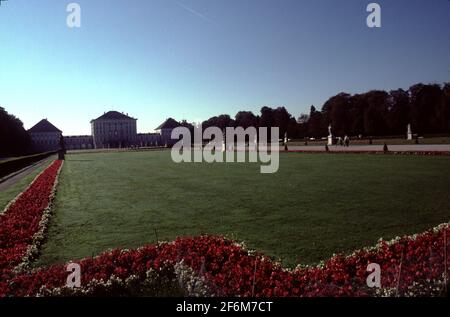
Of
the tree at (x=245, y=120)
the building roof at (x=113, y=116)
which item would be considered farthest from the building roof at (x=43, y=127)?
the tree at (x=245, y=120)

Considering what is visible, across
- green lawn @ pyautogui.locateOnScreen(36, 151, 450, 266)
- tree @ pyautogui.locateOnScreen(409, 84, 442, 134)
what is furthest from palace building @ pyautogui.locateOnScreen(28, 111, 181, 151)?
green lawn @ pyautogui.locateOnScreen(36, 151, 450, 266)

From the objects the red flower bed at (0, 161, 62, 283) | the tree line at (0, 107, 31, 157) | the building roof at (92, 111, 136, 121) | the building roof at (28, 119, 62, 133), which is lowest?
the red flower bed at (0, 161, 62, 283)

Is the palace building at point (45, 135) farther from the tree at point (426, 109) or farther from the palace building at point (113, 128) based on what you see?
the tree at point (426, 109)

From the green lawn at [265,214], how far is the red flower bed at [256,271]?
895 millimetres

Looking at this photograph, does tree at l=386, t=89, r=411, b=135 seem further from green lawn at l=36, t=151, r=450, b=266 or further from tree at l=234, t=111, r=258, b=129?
green lawn at l=36, t=151, r=450, b=266

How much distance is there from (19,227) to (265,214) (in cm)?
584

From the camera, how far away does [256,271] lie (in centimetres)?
509

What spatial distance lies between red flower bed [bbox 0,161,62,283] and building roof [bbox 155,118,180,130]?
424ft

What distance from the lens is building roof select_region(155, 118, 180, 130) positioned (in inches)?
5558

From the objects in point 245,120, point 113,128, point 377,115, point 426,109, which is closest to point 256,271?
point 426,109

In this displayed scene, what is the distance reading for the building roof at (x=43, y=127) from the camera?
130500 millimetres
